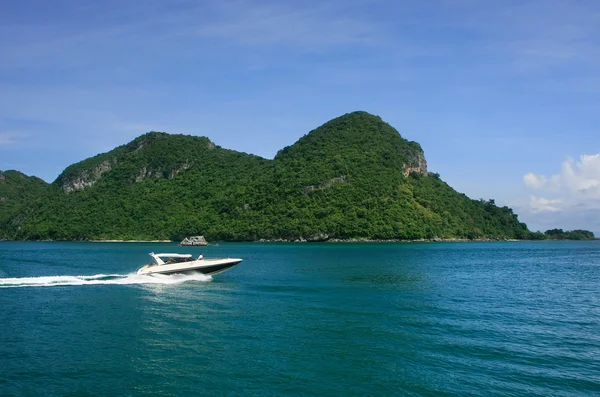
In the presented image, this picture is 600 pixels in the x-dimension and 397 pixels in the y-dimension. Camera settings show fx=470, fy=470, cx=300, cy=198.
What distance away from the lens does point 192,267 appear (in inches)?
1574

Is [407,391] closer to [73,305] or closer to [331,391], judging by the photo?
[331,391]

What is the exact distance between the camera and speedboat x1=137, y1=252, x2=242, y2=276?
39406mm

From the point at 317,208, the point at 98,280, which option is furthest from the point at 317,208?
the point at 98,280

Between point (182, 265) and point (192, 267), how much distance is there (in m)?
0.85

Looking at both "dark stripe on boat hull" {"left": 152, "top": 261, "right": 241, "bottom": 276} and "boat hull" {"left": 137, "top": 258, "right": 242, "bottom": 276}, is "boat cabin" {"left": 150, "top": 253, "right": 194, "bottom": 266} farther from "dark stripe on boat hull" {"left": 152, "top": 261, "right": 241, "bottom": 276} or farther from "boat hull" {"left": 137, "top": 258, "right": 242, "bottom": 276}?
"dark stripe on boat hull" {"left": 152, "top": 261, "right": 241, "bottom": 276}

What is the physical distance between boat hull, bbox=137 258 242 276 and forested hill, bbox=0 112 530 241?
107189 millimetres

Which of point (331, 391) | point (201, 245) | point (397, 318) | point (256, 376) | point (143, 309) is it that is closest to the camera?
point (331, 391)

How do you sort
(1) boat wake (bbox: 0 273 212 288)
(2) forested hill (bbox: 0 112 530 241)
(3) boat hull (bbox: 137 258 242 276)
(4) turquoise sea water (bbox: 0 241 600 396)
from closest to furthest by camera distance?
1. (4) turquoise sea water (bbox: 0 241 600 396)
2. (1) boat wake (bbox: 0 273 212 288)
3. (3) boat hull (bbox: 137 258 242 276)
4. (2) forested hill (bbox: 0 112 530 241)

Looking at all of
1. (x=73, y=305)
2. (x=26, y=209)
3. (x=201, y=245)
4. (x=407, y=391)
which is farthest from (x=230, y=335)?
(x=26, y=209)

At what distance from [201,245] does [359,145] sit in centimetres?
8782

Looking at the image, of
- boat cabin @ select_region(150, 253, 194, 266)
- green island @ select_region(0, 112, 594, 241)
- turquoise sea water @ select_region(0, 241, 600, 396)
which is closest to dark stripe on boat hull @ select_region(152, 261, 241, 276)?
boat cabin @ select_region(150, 253, 194, 266)

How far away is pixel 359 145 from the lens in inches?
7352

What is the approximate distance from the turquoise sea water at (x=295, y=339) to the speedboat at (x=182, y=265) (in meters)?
2.32

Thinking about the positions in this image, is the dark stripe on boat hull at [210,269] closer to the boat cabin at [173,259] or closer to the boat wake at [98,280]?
the boat wake at [98,280]
